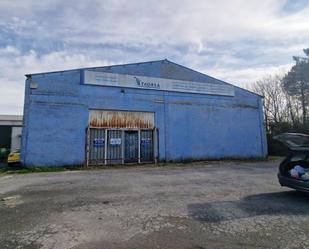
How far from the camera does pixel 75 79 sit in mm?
14766

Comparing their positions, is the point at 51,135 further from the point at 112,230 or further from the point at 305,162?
the point at 305,162

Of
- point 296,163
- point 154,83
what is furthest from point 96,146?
point 296,163

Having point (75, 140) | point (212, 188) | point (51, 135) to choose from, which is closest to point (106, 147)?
point (75, 140)

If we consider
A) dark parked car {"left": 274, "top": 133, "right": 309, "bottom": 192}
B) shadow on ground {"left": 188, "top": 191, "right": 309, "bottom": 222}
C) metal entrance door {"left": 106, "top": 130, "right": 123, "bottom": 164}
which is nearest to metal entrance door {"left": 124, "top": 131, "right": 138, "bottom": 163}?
metal entrance door {"left": 106, "top": 130, "right": 123, "bottom": 164}

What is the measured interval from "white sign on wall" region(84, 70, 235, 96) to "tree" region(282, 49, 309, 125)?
1543cm

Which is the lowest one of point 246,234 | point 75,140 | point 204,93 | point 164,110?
point 246,234

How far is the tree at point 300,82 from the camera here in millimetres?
29016

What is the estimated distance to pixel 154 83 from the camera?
1666 cm

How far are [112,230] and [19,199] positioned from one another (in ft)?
11.5

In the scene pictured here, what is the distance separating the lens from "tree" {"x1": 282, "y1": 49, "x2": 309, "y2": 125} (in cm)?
2902

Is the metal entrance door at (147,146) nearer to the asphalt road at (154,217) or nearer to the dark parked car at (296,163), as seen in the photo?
the asphalt road at (154,217)

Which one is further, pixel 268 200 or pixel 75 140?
pixel 75 140

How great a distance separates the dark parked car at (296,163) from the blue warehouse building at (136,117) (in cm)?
994

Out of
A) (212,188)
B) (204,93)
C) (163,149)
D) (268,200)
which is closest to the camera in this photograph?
(268,200)
